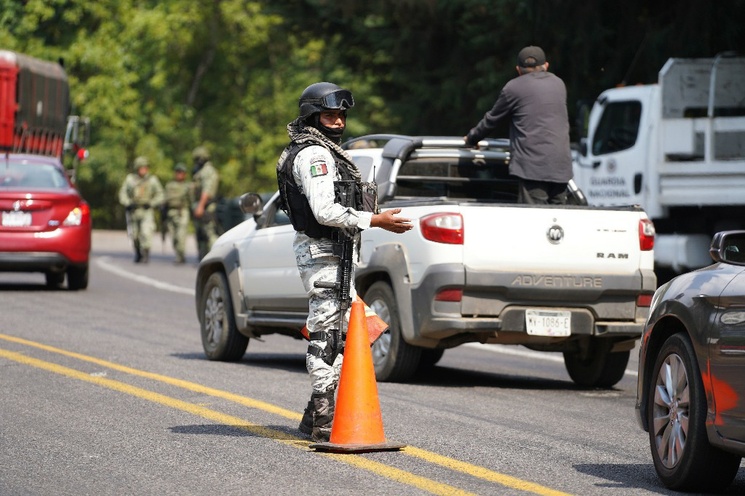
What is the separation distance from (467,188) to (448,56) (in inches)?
640

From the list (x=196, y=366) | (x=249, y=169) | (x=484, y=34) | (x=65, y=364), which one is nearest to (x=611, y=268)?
(x=196, y=366)

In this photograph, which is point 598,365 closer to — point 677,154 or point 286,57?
point 677,154

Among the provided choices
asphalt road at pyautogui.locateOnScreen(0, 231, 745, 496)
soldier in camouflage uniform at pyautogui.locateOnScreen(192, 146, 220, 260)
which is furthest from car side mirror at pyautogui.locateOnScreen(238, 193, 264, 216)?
soldier in camouflage uniform at pyautogui.locateOnScreen(192, 146, 220, 260)

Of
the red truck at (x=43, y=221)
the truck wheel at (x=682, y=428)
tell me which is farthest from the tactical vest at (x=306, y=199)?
the red truck at (x=43, y=221)

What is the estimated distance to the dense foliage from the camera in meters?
24.5

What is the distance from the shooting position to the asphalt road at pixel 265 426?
23.4 feet

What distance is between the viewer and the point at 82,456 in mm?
7738

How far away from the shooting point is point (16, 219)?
Result: 19625 millimetres

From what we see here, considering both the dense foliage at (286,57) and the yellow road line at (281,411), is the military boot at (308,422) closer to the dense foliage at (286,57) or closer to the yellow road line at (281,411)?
the yellow road line at (281,411)

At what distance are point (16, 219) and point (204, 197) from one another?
932cm

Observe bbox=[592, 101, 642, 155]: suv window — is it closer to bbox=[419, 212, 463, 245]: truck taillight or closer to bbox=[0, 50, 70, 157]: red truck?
bbox=[0, 50, 70, 157]: red truck

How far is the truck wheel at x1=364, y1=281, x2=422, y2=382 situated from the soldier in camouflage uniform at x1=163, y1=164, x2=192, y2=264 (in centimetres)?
1990

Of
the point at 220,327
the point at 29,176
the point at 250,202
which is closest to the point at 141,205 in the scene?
the point at 29,176

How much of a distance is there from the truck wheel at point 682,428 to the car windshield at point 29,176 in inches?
542
